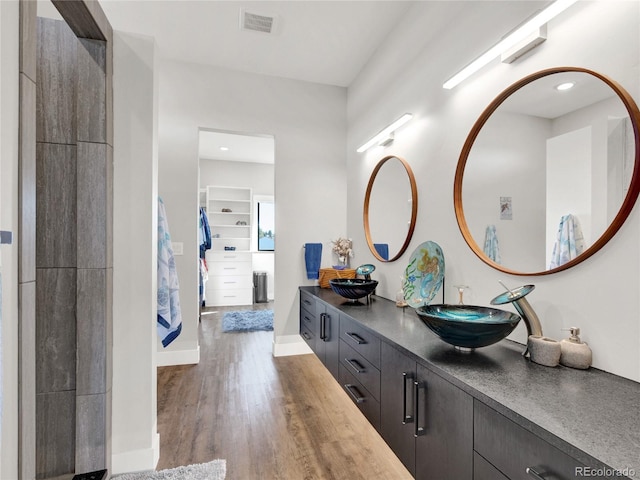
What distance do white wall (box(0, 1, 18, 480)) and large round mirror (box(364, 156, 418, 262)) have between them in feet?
7.04

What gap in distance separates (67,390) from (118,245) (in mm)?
745

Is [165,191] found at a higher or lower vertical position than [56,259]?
higher

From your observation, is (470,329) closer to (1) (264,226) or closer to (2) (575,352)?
(2) (575,352)

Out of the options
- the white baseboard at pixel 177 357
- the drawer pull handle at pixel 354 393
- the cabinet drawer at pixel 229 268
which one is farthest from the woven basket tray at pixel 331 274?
the cabinet drawer at pixel 229 268

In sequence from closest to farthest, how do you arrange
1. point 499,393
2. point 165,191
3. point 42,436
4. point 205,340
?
point 499,393 < point 42,436 < point 165,191 < point 205,340

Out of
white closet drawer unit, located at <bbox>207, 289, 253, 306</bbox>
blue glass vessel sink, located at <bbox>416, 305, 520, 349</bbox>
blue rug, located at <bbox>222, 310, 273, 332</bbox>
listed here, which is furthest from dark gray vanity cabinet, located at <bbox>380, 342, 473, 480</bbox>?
white closet drawer unit, located at <bbox>207, 289, 253, 306</bbox>

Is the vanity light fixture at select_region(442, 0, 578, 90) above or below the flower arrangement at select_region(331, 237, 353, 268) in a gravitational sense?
above

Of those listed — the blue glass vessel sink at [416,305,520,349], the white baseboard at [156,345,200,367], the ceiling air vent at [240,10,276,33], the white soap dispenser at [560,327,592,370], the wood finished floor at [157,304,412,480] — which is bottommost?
the wood finished floor at [157,304,412,480]

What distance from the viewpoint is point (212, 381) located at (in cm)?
285

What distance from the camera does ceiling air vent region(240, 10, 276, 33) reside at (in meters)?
2.58

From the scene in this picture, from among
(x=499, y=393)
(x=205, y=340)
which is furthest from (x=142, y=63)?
(x=205, y=340)

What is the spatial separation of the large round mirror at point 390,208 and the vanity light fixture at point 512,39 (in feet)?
2.51

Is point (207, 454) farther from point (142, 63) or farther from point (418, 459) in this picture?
point (142, 63)

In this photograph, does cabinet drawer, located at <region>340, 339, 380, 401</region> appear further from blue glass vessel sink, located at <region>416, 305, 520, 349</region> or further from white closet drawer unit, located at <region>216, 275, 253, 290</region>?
white closet drawer unit, located at <region>216, 275, 253, 290</region>
